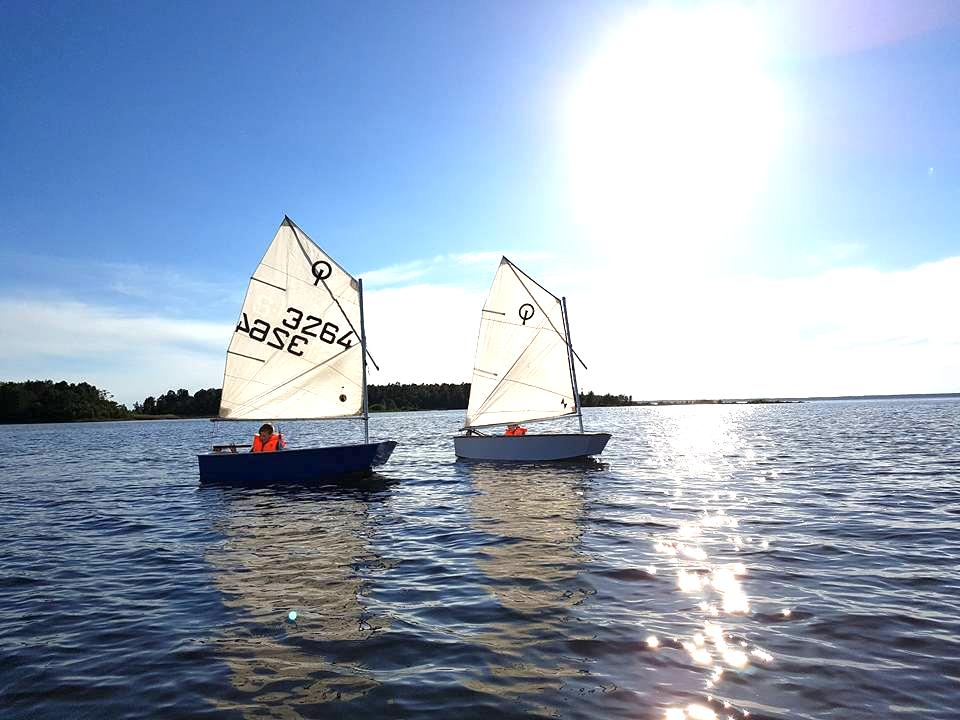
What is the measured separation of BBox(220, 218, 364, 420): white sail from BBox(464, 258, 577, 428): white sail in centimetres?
871

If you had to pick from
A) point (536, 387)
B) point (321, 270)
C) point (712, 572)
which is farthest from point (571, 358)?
point (712, 572)

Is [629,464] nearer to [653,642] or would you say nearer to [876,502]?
[876,502]

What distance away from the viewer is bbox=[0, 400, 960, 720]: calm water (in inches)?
282

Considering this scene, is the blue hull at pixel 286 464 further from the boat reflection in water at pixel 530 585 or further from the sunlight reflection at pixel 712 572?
the sunlight reflection at pixel 712 572

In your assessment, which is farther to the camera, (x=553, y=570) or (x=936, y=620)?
(x=553, y=570)

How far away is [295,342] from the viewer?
27844 millimetres

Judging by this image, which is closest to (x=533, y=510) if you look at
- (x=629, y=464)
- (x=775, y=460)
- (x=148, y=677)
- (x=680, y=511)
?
(x=680, y=511)

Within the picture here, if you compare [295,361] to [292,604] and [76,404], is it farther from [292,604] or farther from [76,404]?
[76,404]

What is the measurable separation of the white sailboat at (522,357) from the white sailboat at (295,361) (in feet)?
27.5

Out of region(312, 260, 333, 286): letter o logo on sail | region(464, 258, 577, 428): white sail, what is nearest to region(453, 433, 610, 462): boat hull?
region(464, 258, 577, 428): white sail

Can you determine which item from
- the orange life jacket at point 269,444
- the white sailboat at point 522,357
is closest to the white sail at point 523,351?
the white sailboat at point 522,357

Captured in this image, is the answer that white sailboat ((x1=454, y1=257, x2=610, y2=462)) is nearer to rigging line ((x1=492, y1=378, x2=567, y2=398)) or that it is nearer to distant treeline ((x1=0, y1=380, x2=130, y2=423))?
rigging line ((x1=492, y1=378, x2=567, y2=398))

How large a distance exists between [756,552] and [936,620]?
14.0 feet

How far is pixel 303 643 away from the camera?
8.77 m
